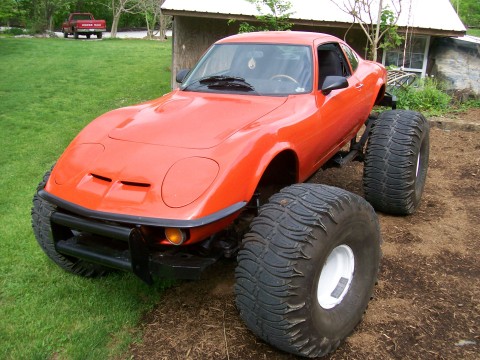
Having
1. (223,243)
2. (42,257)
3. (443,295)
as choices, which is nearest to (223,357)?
(223,243)

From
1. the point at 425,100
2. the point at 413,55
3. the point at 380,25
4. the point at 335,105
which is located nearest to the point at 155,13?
the point at 413,55

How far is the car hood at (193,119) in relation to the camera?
10.2ft

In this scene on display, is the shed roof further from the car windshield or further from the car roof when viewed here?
the car windshield

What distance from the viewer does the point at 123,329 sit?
122 inches

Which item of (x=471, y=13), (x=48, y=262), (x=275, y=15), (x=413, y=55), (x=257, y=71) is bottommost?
(x=48, y=262)

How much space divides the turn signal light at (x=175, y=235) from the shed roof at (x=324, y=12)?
9139 mm

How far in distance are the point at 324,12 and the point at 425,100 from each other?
3503 millimetres

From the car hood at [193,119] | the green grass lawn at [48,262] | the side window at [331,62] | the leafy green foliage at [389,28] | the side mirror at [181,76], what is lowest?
the green grass lawn at [48,262]

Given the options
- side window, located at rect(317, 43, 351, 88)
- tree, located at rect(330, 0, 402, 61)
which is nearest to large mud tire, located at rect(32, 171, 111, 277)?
side window, located at rect(317, 43, 351, 88)

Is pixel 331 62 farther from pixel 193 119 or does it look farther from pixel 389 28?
pixel 389 28

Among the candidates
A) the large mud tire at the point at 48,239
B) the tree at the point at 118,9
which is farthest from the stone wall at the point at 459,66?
the tree at the point at 118,9

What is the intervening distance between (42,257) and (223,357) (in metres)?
2.11

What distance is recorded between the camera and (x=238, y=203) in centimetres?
274

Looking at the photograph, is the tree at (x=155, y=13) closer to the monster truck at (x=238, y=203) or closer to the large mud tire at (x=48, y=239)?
the monster truck at (x=238, y=203)
